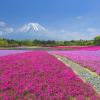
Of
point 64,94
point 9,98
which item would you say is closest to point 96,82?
point 64,94

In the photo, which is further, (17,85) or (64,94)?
(17,85)

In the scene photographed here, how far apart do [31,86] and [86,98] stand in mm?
3447

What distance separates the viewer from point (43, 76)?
1647cm

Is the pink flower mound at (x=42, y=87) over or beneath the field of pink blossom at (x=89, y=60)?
over

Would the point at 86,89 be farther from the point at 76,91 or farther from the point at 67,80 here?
the point at 67,80

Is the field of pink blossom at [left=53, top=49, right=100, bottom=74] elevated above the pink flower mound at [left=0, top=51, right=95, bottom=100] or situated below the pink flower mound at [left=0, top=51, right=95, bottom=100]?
below

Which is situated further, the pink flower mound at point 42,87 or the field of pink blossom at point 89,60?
the field of pink blossom at point 89,60

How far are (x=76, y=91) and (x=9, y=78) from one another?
534 cm

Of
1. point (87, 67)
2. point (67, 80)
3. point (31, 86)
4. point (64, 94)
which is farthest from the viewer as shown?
point (87, 67)

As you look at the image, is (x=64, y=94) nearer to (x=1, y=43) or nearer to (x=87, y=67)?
(x=87, y=67)

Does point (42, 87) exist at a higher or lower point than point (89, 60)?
higher

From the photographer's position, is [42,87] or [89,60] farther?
[89,60]

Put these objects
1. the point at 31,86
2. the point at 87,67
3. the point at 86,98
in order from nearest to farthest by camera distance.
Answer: the point at 86,98 → the point at 31,86 → the point at 87,67

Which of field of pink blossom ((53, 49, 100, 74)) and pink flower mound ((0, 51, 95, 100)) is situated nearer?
pink flower mound ((0, 51, 95, 100))
